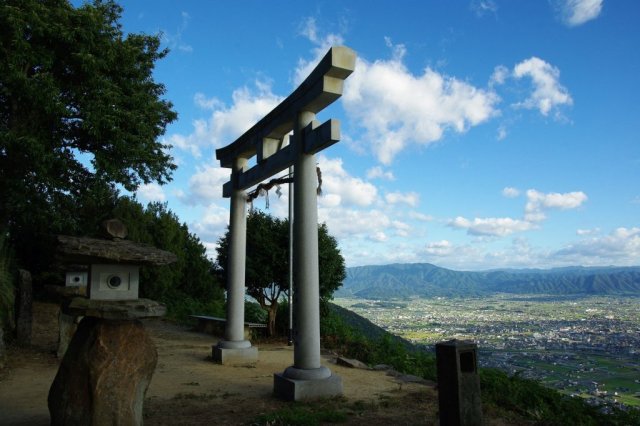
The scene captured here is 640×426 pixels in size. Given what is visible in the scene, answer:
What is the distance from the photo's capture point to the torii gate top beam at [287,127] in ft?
20.1

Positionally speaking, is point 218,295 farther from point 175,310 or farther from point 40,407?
point 40,407

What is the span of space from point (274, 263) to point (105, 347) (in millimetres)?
9035

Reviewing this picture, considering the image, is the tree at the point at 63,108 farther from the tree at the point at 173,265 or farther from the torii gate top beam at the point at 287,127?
the tree at the point at 173,265

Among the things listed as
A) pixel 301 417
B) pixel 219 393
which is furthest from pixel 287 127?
pixel 301 417

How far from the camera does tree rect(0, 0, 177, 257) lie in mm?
9711

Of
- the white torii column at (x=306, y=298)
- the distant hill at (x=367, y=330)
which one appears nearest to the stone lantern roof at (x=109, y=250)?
the white torii column at (x=306, y=298)

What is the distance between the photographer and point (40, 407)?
5.90m

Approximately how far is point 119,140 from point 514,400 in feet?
34.3

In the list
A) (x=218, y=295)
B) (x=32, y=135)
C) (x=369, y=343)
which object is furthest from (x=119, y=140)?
(x=218, y=295)

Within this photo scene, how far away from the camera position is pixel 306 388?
20.0 feet

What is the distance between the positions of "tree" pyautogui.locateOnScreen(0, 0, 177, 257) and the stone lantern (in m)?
6.31

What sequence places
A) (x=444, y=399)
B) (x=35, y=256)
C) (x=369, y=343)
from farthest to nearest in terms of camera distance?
1. (x=35, y=256)
2. (x=369, y=343)
3. (x=444, y=399)

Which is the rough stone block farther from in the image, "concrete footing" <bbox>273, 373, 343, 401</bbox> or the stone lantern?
the stone lantern

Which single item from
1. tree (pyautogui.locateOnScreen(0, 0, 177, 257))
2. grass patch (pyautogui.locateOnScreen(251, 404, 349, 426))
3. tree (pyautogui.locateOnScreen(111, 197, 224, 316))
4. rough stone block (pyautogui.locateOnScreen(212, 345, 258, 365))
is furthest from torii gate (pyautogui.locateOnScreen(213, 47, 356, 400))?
tree (pyautogui.locateOnScreen(111, 197, 224, 316))
